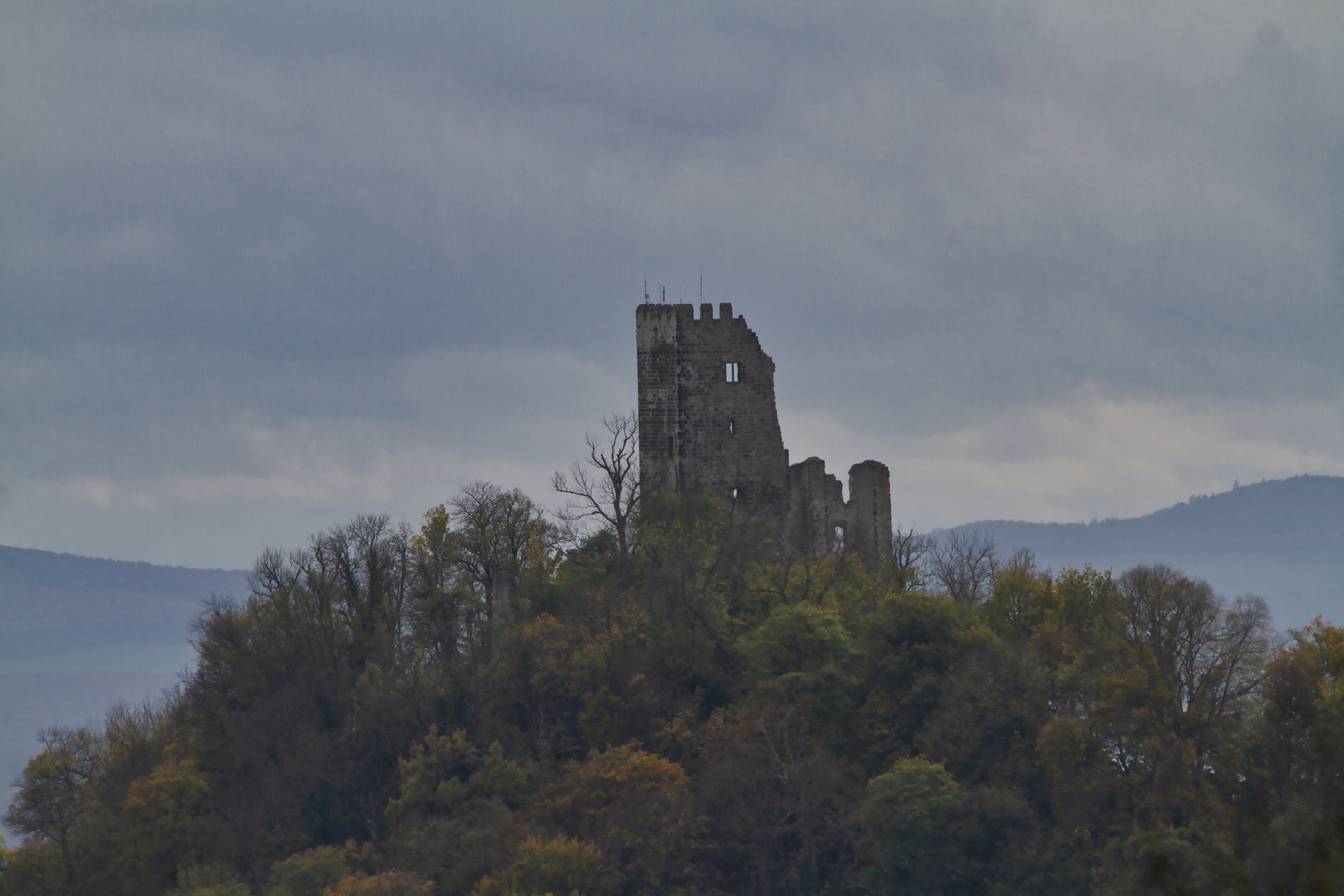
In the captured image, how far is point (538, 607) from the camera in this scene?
203 feet

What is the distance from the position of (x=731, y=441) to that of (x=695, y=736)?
46.6ft

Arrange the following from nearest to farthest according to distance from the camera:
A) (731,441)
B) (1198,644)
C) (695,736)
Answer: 1. (1198,644)
2. (695,736)
3. (731,441)

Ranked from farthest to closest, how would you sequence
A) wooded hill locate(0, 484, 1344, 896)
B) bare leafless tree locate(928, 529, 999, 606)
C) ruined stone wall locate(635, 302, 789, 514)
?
bare leafless tree locate(928, 529, 999, 606) < ruined stone wall locate(635, 302, 789, 514) < wooded hill locate(0, 484, 1344, 896)

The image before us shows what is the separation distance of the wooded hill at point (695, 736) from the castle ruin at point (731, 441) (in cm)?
162

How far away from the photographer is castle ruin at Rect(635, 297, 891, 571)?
61.2 m

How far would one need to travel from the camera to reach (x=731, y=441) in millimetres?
61250

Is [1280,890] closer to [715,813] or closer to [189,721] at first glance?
[715,813]

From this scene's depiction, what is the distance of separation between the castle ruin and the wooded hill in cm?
162

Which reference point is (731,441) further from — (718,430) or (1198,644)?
(1198,644)

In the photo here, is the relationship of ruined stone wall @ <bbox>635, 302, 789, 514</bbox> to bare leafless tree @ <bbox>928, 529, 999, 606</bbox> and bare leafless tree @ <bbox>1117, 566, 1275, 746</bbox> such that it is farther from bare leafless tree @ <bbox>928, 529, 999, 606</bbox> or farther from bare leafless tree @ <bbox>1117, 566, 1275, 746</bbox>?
bare leafless tree @ <bbox>1117, 566, 1275, 746</bbox>

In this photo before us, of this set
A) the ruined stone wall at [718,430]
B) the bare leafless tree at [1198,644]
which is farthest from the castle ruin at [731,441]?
the bare leafless tree at [1198,644]

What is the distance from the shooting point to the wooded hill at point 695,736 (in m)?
42.4

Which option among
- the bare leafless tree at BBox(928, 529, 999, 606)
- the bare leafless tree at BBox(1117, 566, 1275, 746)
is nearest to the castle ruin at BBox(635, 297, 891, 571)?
the bare leafless tree at BBox(928, 529, 999, 606)

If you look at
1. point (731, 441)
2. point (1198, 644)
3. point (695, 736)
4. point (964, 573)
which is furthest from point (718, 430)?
point (964, 573)
